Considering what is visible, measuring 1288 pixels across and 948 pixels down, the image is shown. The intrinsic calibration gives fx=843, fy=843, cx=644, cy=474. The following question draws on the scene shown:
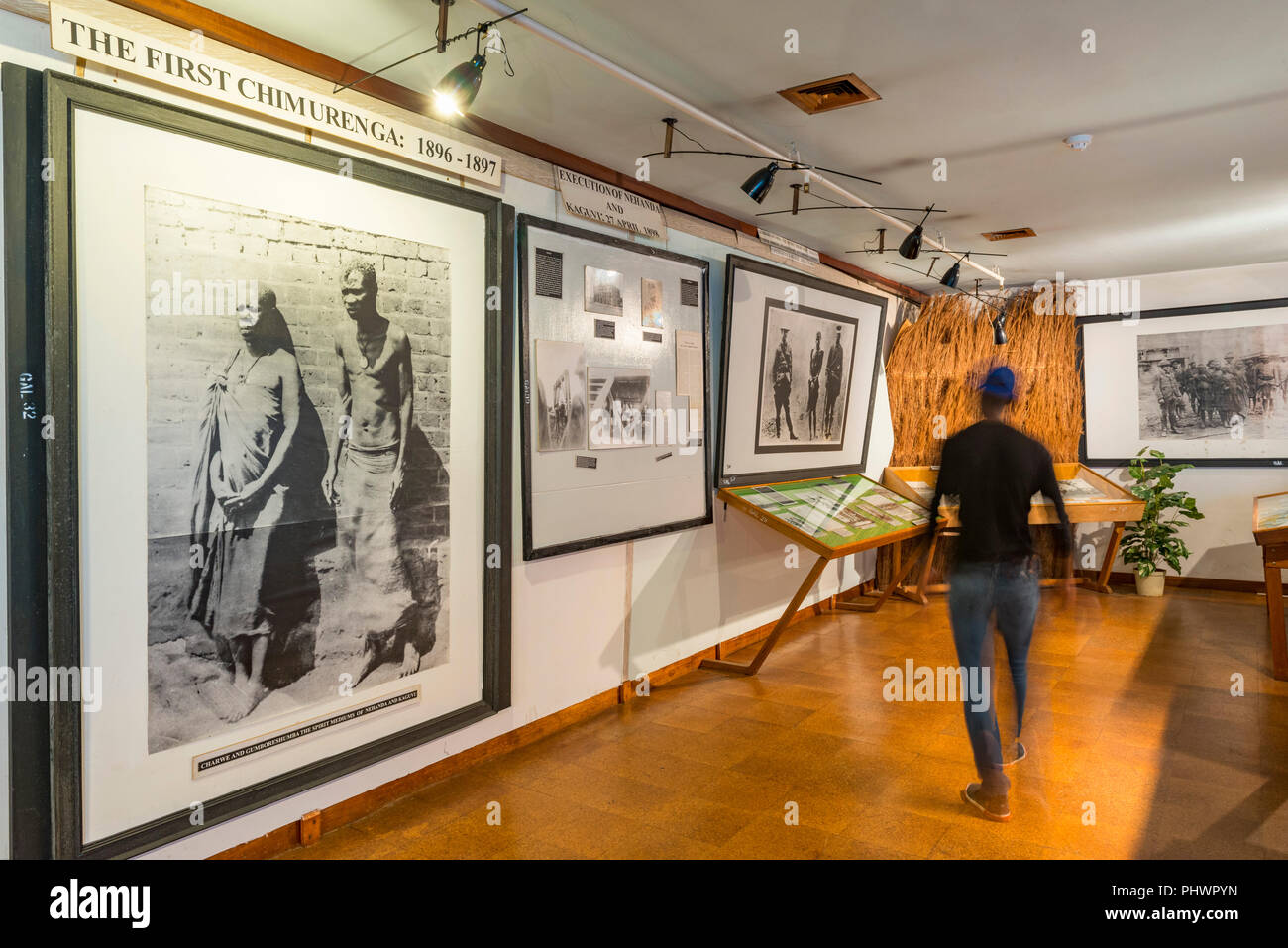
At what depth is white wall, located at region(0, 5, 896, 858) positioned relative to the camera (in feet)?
9.40

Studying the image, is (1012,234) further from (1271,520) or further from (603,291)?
(603,291)

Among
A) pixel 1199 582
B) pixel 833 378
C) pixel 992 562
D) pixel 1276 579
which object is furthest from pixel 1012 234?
pixel 1199 582

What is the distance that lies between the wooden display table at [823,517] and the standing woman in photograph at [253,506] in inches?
112

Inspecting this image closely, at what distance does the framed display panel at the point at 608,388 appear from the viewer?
403 centimetres

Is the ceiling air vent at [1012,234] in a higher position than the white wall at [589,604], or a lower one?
higher

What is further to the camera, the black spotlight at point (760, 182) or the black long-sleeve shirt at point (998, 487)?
the black spotlight at point (760, 182)

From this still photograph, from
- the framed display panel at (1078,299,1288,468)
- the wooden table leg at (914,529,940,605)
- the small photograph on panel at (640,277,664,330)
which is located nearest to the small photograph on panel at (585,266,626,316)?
the small photograph on panel at (640,277,664,330)

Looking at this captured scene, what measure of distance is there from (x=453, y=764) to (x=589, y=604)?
110 centimetres

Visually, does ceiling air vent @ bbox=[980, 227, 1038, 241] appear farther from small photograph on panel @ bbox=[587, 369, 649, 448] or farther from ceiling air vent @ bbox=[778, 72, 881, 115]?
small photograph on panel @ bbox=[587, 369, 649, 448]

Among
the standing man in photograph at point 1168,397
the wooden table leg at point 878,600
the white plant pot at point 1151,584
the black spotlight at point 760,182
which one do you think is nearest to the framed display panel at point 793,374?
the wooden table leg at point 878,600

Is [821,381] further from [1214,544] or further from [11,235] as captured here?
[11,235]

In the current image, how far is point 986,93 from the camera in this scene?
11.7ft

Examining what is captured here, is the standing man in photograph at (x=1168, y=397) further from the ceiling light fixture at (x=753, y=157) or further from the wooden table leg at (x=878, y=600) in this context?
the ceiling light fixture at (x=753, y=157)
